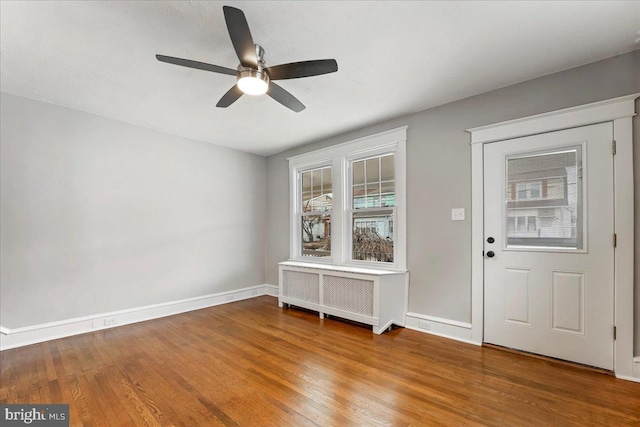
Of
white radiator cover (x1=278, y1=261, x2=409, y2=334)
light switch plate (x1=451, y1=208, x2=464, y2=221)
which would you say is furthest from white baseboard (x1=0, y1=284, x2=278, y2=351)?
light switch plate (x1=451, y1=208, x2=464, y2=221)

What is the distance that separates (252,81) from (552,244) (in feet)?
9.71

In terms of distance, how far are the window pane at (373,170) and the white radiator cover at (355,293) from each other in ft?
4.15

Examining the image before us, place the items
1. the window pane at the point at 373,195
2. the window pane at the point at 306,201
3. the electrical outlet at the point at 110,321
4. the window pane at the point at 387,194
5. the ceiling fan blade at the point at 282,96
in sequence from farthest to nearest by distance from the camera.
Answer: the window pane at the point at 306,201 < the window pane at the point at 373,195 < the window pane at the point at 387,194 < the electrical outlet at the point at 110,321 < the ceiling fan blade at the point at 282,96

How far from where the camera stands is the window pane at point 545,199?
2457 millimetres

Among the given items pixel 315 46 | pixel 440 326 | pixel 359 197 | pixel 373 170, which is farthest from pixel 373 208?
pixel 315 46

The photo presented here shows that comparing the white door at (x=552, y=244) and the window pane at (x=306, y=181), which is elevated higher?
the window pane at (x=306, y=181)

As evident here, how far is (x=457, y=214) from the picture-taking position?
3070mm

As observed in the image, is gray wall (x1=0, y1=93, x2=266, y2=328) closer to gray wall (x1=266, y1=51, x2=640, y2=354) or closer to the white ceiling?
the white ceiling

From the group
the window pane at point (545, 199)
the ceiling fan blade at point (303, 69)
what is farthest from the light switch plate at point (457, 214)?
the ceiling fan blade at point (303, 69)

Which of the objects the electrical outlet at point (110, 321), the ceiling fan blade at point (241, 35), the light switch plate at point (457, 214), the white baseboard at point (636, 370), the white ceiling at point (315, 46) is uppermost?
the white ceiling at point (315, 46)

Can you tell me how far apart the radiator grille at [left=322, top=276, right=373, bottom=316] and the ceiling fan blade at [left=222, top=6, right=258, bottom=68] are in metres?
2.57

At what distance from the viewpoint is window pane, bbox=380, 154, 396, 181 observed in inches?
146

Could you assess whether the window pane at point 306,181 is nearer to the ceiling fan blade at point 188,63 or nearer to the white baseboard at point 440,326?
the white baseboard at point 440,326

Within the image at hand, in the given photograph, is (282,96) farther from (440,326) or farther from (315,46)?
(440,326)
